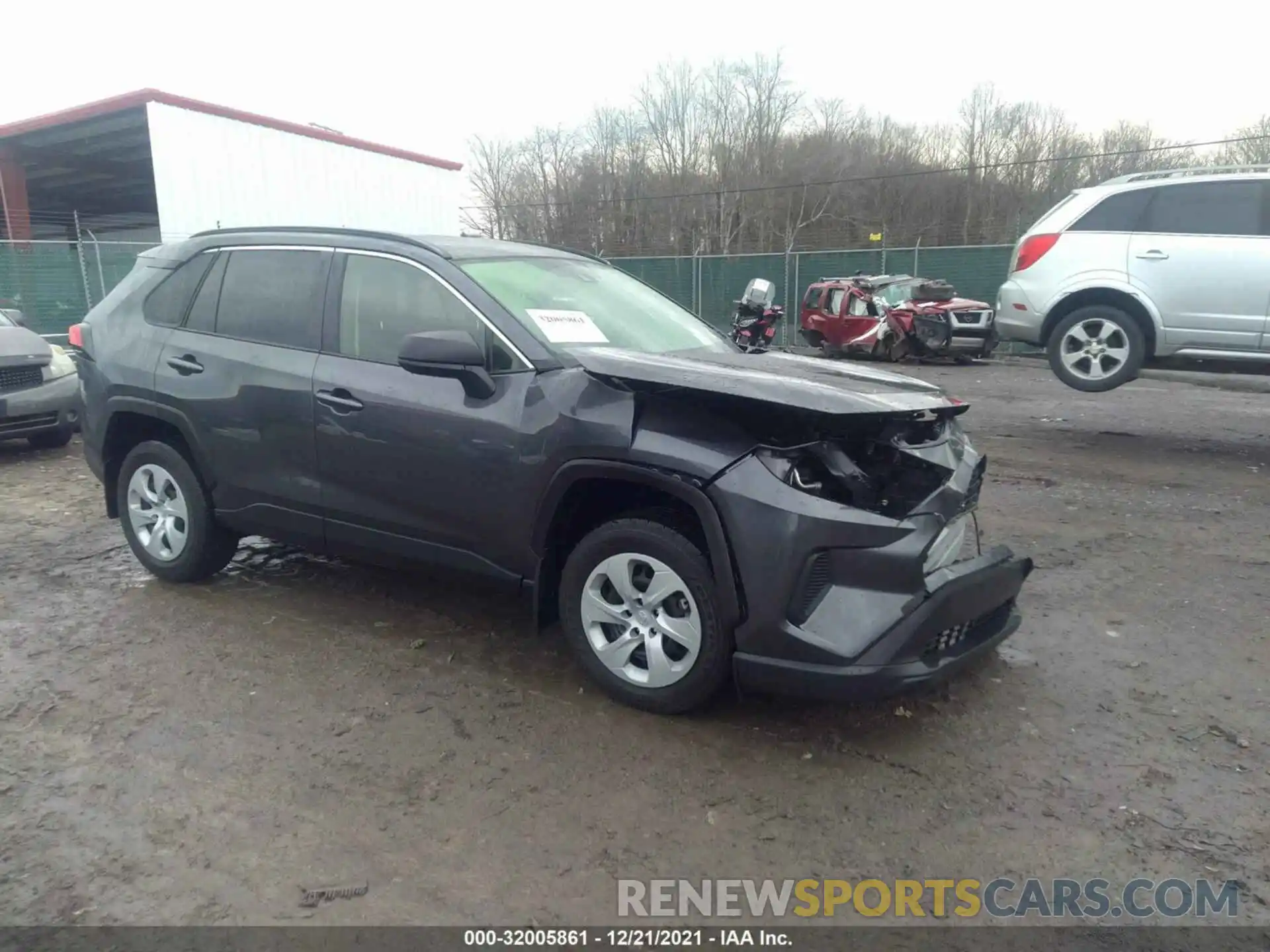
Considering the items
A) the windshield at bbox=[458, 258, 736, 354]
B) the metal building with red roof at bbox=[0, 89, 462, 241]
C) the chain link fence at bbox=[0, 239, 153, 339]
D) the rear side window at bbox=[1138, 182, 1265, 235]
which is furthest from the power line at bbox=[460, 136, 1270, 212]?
the windshield at bbox=[458, 258, 736, 354]

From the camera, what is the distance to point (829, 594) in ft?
9.73

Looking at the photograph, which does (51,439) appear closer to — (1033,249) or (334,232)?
(334,232)

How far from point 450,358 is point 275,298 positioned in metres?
1.38

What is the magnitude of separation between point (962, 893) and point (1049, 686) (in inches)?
54.8

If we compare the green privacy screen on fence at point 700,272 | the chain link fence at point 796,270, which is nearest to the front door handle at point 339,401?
the green privacy screen on fence at point 700,272

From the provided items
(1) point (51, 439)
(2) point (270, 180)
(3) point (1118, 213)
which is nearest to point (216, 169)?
(2) point (270, 180)

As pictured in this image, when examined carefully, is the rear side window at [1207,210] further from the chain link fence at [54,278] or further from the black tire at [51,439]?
the chain link fence at [54,278]

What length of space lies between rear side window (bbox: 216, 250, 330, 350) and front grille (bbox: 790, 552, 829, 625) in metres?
2.45

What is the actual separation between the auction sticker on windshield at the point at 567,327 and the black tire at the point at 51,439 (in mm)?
6894

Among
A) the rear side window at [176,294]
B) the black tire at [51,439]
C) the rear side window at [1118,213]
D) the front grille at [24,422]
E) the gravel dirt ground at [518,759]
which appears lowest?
the gravel dirt ground at [518,759]

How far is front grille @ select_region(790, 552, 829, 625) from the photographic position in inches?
115

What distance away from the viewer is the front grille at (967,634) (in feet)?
9.91

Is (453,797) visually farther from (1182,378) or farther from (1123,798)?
(1182,378)

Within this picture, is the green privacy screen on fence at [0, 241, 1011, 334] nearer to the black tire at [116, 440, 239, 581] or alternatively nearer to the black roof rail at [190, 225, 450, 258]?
the black roof rail at [190, 225, 450, 258]
